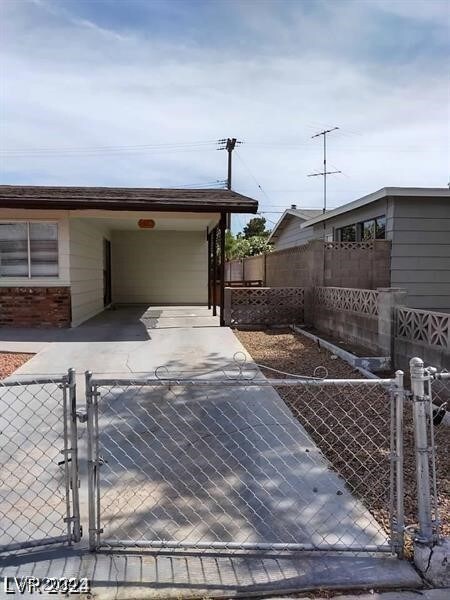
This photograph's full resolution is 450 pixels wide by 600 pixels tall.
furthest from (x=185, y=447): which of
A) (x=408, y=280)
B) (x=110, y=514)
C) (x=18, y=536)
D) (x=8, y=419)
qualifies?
(x=408, y=280)

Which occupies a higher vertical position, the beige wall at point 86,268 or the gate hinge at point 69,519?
the beige wall at point 86,268

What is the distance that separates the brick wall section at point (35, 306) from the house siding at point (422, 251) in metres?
7.25

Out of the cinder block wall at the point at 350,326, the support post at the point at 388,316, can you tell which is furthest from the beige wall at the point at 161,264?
the support post at the point at 388,316

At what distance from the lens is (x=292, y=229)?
69.5ft

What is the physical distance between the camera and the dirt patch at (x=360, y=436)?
3578mm

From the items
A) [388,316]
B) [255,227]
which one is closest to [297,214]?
[388,316]

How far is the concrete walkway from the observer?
105 inches

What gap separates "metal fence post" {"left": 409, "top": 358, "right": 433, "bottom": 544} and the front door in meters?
15.1

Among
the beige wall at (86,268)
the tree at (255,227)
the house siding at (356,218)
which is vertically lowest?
the beige wall at (86,268)

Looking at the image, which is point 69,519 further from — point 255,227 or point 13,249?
point 255,227

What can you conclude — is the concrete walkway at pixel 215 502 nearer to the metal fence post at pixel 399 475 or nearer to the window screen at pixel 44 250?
the metal fence post at pixel 399 475

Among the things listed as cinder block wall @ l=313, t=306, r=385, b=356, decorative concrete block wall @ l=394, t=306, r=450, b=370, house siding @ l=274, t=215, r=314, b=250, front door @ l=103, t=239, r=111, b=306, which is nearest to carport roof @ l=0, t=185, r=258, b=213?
cinder block wall @ l=313, t=306, r=385, b=356

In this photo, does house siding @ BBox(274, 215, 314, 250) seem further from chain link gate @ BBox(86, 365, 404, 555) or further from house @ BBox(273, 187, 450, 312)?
chain link gate @ BBox(86, 365, 404, 555)

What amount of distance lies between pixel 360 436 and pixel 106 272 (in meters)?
14.3
